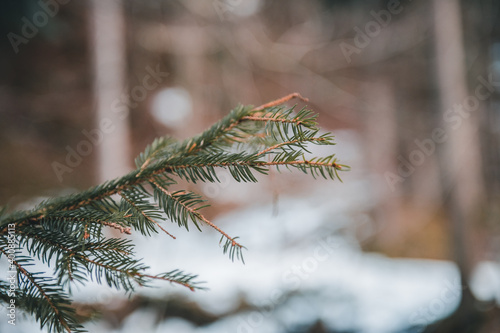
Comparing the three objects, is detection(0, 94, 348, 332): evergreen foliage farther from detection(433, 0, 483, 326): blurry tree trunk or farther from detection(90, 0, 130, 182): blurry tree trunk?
detection(90, 0, 130, 182): blurry tree trunk

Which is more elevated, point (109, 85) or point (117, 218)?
point (109, 85)

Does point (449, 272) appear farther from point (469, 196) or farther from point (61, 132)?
point (61, 132)

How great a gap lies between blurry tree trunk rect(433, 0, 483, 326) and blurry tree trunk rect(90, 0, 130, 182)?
3.04 meters

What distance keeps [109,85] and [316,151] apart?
2563mm

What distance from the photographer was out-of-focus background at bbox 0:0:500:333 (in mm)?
2127

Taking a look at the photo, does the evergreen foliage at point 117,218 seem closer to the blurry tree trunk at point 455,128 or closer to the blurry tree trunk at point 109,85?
the blurry tree trunk at point 455,128

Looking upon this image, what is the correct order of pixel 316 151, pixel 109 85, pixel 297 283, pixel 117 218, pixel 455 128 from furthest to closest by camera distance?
pixel 316 151, pixel 109 85, pixel 455 128, pixel 297 283, pixel 117 218

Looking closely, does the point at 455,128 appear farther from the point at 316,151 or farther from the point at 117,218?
the point at 117,218

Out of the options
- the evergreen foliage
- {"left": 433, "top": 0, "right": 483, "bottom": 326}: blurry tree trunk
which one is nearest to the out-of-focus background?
{"left": 433, "top": 0, "right": 483, "bottom": 326}: blurry tree trunk

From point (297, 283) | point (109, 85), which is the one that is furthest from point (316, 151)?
point (109, 85)

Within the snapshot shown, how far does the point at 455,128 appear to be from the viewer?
271 centimetres

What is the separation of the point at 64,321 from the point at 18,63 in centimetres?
473

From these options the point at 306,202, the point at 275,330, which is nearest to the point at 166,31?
the point at 306,202

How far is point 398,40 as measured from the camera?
5609 mm
